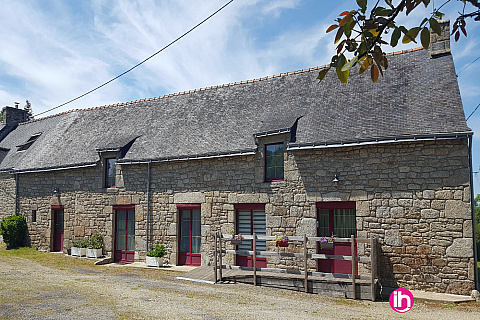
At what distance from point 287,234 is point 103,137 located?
8.51 meters

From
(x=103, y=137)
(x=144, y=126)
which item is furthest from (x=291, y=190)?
(x=103, y=137)

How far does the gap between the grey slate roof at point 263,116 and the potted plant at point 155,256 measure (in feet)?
9.32

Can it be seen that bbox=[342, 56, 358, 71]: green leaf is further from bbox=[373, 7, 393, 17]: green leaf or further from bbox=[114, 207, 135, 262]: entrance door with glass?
bbox=[114, 207, 135, 262]: entrance door with glass

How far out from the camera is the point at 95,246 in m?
13.3

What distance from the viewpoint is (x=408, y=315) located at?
7.20 meters

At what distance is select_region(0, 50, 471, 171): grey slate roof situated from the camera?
9.66 meters

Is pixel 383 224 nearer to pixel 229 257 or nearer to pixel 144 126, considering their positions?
pixel 229 257

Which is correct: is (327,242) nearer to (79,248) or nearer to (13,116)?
(79,248)

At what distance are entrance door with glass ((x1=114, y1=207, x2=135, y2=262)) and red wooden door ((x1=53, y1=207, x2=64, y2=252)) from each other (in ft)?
10.1

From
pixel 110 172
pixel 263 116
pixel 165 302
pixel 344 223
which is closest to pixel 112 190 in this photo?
pixel 110 172

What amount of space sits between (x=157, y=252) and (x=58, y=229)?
5.60 m

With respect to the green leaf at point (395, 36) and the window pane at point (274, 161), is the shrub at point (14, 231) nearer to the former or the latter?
the window pane at point (274, 161)

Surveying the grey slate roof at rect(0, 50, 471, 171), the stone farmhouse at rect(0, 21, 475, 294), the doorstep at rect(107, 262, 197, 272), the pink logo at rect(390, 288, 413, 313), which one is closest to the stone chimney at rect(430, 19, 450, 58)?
the stone farmhouse at rect(0, 21, 475, 294)

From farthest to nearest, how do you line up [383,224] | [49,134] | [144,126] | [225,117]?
[49,134] < [144,126] < [225,117] < [383,224]
